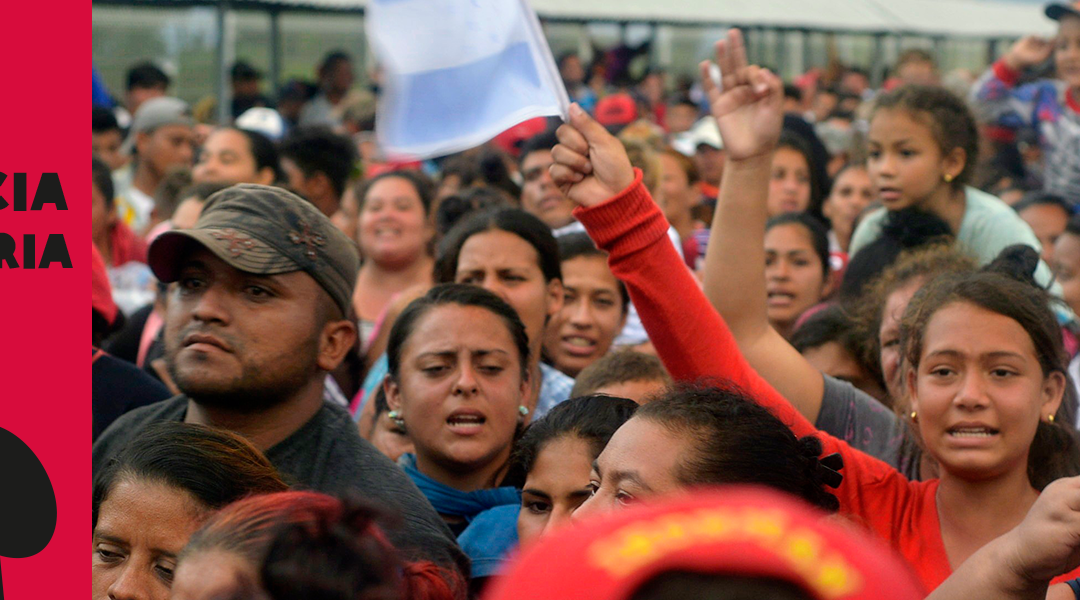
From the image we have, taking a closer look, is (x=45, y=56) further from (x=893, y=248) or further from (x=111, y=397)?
(x=893, y=248)

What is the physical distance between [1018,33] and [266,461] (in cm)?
2022

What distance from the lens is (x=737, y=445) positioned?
2.24m

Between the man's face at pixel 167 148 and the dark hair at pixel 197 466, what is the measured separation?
6.63 meters

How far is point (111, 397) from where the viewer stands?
3.72 m

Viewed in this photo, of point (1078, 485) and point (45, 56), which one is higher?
point (45, 56)

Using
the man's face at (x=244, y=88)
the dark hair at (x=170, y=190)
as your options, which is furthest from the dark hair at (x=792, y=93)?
the dark hair at (x=170, y=190)

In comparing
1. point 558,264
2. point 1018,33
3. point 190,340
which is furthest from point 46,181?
point 1018,33

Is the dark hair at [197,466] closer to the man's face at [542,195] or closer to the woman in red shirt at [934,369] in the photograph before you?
the woman in red shirt at [934,369]

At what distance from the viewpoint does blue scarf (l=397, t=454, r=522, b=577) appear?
3004 millimetres

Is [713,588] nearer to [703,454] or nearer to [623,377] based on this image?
[703,454]

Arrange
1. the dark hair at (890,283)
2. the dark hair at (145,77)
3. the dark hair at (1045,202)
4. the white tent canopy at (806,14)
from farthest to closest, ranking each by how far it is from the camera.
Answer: the white tent canopy at (806,14), the dark hair at (145,77), the dark hair at (1045,202), the dark hair at (890,283)

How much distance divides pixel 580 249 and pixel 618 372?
1.45 meters

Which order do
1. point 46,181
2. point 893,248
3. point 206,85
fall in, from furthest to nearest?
point 206,85 < point 893,248 < point 46,181

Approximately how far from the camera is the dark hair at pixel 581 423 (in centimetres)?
295
